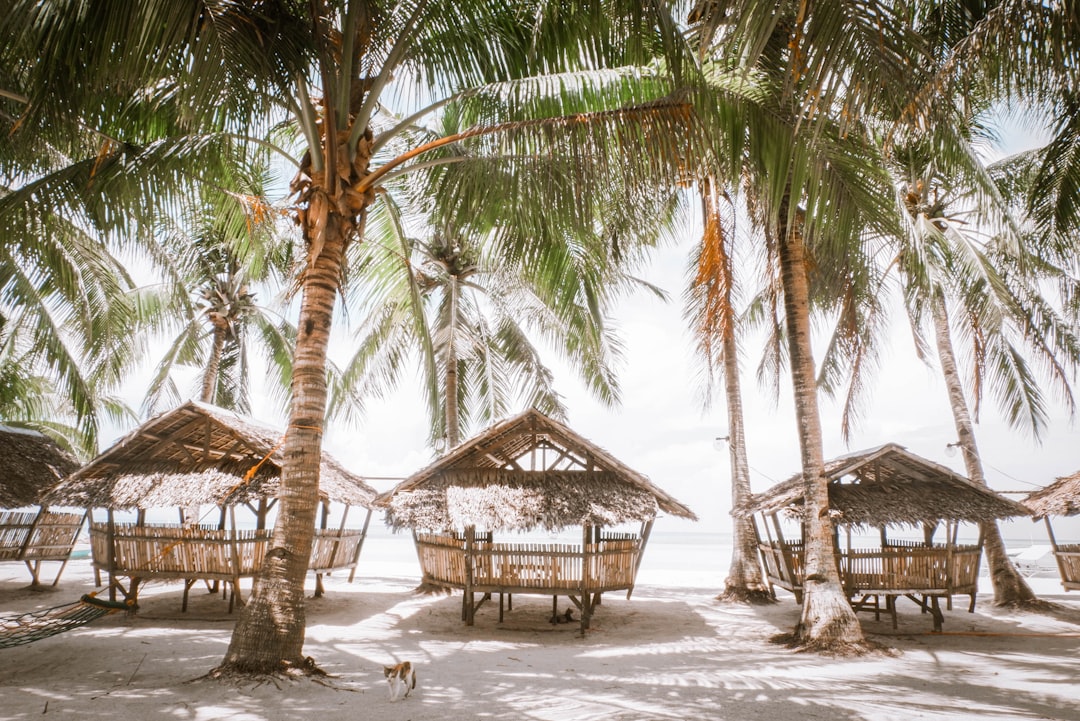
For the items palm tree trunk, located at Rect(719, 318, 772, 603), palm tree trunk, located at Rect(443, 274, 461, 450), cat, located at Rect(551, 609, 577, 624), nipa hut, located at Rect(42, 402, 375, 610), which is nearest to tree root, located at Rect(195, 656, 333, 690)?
nipa hut, located at Rect(42, 402, 375, 610)

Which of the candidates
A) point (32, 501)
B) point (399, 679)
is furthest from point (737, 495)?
point (32, 501)

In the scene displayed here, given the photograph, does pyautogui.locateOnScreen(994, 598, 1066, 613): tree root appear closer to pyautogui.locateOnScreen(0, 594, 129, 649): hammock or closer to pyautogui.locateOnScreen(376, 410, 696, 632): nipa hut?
pyautogui.locateOnScreen(376, 410, 696, 632): nipa hut

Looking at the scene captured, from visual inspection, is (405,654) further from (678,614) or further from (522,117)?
(522,117)

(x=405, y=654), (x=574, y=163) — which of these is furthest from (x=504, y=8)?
(x=405, y=654)

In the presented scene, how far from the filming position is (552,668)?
6.71 meters

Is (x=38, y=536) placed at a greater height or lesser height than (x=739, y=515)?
lesser

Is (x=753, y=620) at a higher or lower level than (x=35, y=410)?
lower

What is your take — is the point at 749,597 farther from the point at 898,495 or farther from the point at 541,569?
the point at 541,569

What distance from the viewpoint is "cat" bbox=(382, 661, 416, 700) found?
5.16m

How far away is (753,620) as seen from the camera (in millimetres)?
9805

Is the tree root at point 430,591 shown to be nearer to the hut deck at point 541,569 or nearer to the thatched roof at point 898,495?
the hut deck at point 541,569

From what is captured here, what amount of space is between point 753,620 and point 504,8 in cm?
867

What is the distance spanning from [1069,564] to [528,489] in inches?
355

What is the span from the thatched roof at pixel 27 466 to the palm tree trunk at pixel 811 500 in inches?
432
